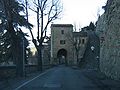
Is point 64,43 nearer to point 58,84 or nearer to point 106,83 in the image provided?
point 58,84

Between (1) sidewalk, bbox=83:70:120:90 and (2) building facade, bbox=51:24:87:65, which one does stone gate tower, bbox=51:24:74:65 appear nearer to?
(2) building facade, bbox=51:24:87:65

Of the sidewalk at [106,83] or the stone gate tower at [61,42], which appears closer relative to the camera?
the sidewalk at [106,83]

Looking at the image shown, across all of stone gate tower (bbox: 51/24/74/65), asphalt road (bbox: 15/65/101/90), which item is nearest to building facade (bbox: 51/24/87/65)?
stone gate tower (bbox: 51/24/74/65)

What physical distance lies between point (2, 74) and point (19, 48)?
3571mm

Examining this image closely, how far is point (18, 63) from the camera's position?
34.7 meters

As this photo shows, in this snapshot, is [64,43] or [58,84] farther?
[64,43]

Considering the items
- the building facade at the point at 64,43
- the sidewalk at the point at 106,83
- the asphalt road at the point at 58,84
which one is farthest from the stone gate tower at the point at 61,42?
the sidewalk at the point at 106,83

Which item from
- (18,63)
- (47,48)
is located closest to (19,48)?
(18,63)

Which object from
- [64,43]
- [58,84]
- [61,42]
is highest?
[61,42]

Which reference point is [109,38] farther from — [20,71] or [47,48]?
[47,48]

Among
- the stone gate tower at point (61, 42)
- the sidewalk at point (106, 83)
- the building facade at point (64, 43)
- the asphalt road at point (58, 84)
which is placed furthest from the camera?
the stone gate tower at point (61, 42)

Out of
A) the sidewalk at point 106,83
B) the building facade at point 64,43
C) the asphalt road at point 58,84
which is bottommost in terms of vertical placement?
the asphalt road at point 58,84

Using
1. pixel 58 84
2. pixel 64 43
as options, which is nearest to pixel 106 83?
pixel 58 84

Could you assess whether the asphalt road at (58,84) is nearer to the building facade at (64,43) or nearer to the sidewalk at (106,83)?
the sidewalk at (106,83)
